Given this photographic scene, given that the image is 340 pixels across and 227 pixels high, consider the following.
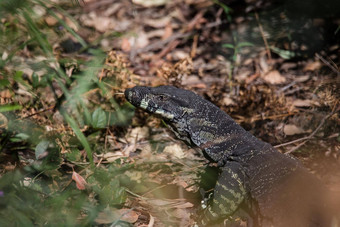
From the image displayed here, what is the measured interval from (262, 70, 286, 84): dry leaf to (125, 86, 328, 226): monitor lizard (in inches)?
90.3

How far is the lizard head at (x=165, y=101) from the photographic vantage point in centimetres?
388

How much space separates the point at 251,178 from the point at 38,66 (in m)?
2.62

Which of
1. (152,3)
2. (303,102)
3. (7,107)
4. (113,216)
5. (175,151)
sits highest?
(152,3)

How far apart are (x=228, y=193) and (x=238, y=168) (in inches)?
9.9

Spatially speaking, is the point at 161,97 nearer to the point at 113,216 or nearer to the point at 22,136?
the point at 113,216

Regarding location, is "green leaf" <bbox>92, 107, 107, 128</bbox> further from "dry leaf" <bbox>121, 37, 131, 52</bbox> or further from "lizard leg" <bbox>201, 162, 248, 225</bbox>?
"dry leaf" <bbox>121, 37, 131, 52</bbox>

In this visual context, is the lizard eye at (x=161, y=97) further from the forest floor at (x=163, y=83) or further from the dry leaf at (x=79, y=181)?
the dry leaf at (x=79, y=181)

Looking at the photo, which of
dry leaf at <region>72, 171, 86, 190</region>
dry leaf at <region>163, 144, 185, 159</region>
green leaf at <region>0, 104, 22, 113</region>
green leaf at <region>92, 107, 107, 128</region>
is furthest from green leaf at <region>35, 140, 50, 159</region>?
dry leaf at <region>163, 144, 185, 159</region>

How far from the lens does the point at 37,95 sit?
4.58m

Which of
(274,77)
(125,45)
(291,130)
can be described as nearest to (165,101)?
(291,130)

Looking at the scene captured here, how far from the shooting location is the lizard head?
3885 millimetres

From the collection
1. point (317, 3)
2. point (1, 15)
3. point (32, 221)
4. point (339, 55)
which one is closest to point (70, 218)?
point (32, 221)

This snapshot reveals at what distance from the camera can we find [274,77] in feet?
19.4

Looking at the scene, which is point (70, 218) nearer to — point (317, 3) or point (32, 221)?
point (32, 221)
